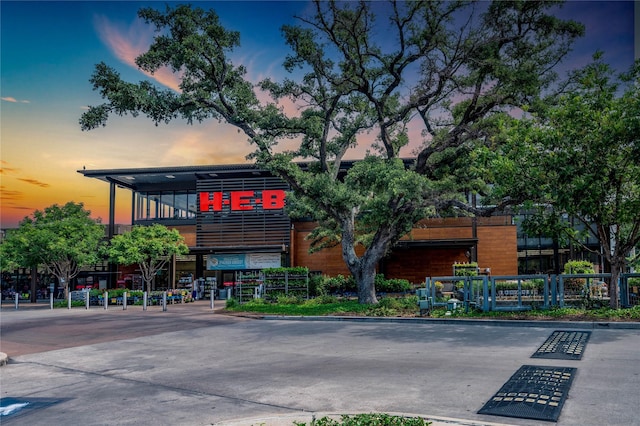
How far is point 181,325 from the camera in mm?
18750

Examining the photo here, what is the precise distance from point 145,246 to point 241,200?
8.97m

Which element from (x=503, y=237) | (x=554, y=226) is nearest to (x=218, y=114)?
(x=554, y=226)

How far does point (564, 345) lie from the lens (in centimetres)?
1137

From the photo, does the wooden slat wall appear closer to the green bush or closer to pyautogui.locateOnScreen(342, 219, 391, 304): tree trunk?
the green bush

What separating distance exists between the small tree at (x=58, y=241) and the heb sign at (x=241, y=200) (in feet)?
26.0

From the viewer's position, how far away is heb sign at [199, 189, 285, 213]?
38.2 metres

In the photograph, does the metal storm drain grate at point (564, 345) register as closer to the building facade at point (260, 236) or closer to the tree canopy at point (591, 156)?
the tree canopy at point (591, 156)

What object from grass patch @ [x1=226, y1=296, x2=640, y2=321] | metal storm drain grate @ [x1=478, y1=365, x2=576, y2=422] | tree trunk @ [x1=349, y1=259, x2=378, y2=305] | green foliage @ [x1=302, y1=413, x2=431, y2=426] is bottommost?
grass patch @ [x1=226, y1=296, x2=640, y2=321]

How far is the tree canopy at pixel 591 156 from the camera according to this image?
15.3m

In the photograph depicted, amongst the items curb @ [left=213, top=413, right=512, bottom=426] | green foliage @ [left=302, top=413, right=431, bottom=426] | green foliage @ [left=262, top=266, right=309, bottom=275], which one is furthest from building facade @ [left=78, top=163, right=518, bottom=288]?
green foliage @ [left=302, top=413, right=431, bottom=426]

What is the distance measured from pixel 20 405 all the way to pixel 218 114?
16.9 meters

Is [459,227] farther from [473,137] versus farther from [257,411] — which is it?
[257,411]

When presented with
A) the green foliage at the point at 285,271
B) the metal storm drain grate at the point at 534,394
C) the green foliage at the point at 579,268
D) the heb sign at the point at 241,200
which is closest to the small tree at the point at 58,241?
the heb sign at the point at 241,200

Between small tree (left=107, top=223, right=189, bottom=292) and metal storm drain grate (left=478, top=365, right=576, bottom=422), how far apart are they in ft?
89.9
